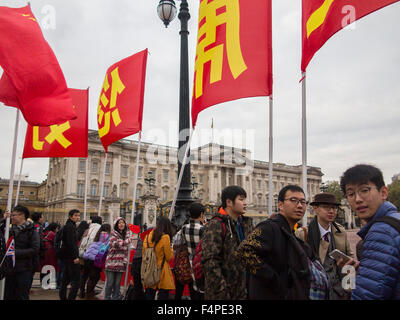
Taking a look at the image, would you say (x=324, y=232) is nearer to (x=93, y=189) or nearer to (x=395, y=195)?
(x=93, y=189)

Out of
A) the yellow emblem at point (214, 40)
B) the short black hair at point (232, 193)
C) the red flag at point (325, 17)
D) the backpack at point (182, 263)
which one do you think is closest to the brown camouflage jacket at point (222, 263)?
the short black hair at point (232, 193)

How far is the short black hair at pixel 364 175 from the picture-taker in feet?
6.94

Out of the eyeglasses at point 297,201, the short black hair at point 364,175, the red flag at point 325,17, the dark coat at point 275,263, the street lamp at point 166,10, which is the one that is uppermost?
the street lamp at point 166,10

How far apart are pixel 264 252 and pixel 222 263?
0.89m

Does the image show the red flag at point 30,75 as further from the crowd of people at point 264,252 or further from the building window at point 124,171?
the building window at point 124,171

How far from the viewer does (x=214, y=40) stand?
5.01 m

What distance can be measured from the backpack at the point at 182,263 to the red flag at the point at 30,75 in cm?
299

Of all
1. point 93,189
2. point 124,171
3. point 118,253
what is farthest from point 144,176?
point 118,253

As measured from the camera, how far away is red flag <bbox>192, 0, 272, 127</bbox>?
4520 millimetres

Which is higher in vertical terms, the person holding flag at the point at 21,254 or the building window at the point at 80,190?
the building window at the point at 80,190
